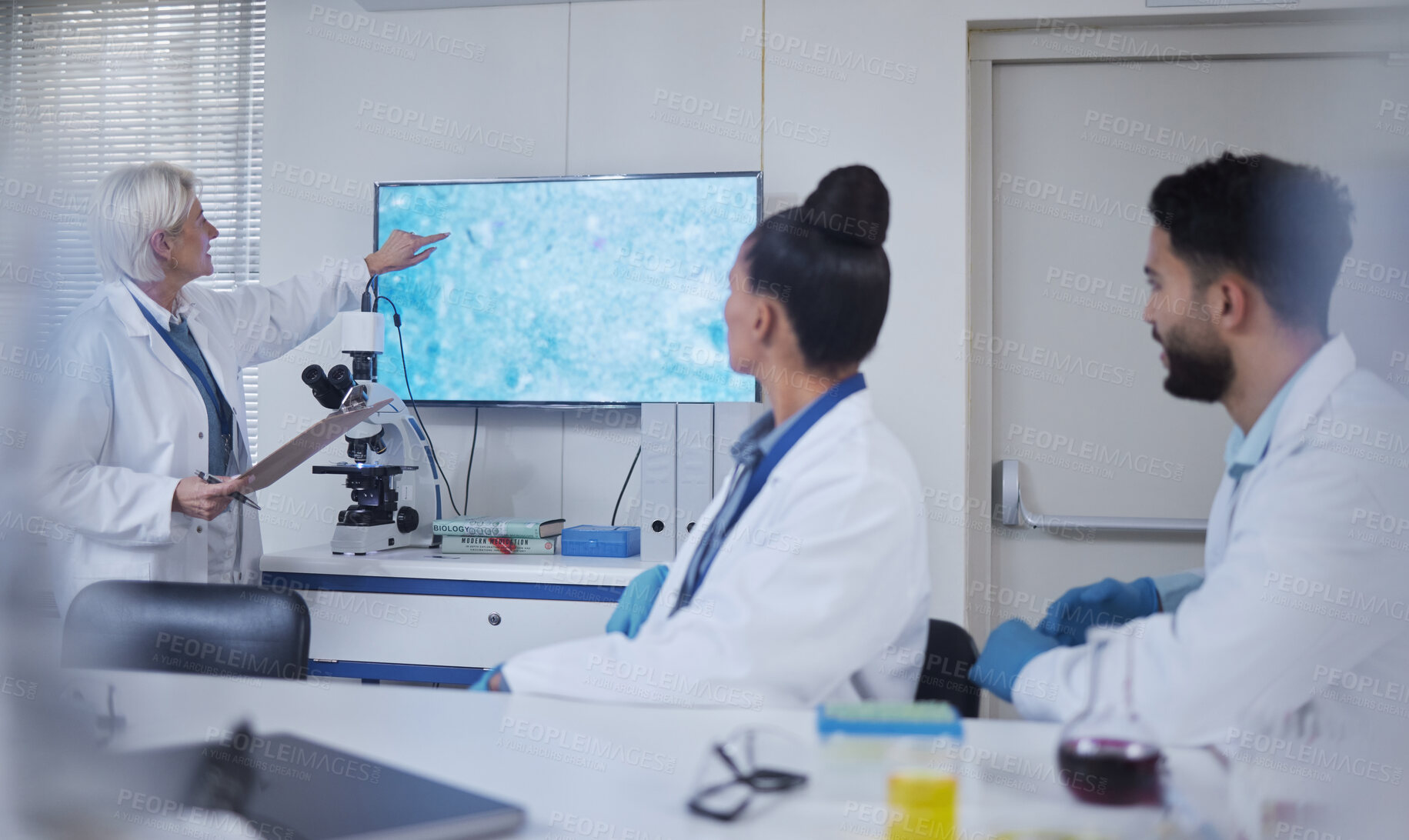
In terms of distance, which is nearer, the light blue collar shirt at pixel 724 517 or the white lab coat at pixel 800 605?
the white lab coat at pixel 800 605

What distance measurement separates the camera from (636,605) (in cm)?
124

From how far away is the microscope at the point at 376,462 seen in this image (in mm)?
2148

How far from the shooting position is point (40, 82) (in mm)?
447

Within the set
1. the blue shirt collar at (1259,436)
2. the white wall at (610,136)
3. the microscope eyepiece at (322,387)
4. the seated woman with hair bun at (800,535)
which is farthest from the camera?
the white wall at (610,136)

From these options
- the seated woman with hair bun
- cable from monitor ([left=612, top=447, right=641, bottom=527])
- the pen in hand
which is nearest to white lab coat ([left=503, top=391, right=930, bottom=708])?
the seated woman with hair bun

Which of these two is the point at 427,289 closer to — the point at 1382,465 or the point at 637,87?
the point at 637,87

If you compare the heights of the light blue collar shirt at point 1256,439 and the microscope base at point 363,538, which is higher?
the light blue collar shirt at point 1256,439

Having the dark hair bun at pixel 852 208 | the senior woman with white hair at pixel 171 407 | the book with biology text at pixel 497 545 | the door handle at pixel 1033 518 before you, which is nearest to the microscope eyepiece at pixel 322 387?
the senior woman with white hair at pixel 171 407

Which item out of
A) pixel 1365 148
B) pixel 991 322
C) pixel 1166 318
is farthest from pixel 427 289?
pixel 1365 148

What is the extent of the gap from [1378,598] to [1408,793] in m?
0.14

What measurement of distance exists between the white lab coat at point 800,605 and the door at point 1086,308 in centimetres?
146

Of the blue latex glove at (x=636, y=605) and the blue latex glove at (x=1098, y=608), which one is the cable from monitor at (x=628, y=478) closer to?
the blue latex glove at (x=636, y=605)

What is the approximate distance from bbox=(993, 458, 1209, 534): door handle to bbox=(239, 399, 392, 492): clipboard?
1.52 metres

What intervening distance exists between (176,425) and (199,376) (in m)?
0.14
